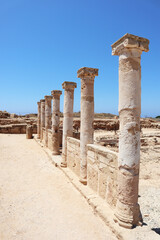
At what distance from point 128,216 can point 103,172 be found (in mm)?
1374

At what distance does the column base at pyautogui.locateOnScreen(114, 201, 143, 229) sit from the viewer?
375cm

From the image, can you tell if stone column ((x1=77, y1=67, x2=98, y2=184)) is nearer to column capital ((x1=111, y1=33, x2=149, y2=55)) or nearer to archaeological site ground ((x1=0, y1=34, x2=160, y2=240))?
archaeological site ground ((x1=0, y1=34, x2=160, y2=240))

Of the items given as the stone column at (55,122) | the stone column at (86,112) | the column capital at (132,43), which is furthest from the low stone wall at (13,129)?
the column capital at (132,43)

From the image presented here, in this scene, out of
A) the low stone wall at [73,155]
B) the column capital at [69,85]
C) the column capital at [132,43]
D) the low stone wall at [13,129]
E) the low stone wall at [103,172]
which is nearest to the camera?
the column capital at [132,43]

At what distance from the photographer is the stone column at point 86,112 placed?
20.5 ft

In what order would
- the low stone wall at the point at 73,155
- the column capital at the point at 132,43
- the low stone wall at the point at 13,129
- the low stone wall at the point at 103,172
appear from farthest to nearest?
the low stone wall at the point at 13,129 < the low stone wall at the point at 73,155 < the low stone wall at the point at 103,172 < the column capital at the point at 132,43

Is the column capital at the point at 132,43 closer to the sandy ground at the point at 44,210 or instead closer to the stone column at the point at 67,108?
the sandy ground at the point at 44,210

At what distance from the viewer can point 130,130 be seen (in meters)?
3.81

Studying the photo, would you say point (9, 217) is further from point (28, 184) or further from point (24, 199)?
point (28, 184)

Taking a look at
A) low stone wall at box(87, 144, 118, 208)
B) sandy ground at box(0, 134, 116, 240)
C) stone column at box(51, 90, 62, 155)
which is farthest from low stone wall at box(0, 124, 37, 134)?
low stone wall at box(87, 144, 118, 208)

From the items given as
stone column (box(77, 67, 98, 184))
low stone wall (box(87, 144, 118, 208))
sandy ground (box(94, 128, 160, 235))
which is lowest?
sandy ground (box(94, 128, 160, 235))

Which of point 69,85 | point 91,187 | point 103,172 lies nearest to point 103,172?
point 103,172

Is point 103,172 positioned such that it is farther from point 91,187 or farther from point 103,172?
point 91,187

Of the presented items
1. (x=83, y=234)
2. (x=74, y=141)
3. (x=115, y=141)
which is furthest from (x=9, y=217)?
(x=115, y=141)
